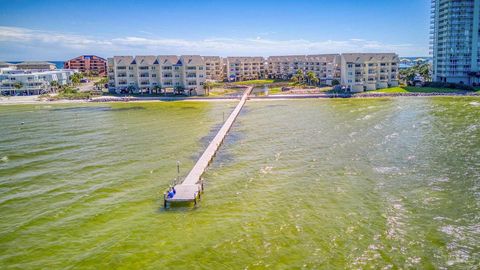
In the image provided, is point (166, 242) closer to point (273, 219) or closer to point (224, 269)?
point (224, 269)

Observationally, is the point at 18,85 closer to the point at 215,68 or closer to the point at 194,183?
the point at 215,68

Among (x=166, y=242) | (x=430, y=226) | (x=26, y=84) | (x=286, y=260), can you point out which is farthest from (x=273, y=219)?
(x=26, y=84)

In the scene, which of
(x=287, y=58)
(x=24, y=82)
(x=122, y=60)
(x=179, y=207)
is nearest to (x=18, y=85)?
(x=24, y=82)

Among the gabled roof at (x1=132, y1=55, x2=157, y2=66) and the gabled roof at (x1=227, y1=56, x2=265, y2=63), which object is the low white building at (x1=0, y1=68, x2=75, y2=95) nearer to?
the gabled roof at (x1=132, y1=55, x2=157, y2=66)

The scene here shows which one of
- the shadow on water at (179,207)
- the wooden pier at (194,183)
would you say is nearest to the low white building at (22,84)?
the wooden pier at (194,183)

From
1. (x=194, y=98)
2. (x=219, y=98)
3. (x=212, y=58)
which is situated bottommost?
(x=219, y=98)

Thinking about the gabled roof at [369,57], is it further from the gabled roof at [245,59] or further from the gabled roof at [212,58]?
the gabled roof at [212,58]

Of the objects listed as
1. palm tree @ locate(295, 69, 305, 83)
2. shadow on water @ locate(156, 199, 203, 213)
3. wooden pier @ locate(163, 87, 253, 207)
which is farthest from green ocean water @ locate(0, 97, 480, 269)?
palm tree @ locate(295, 69, 305, 83)
